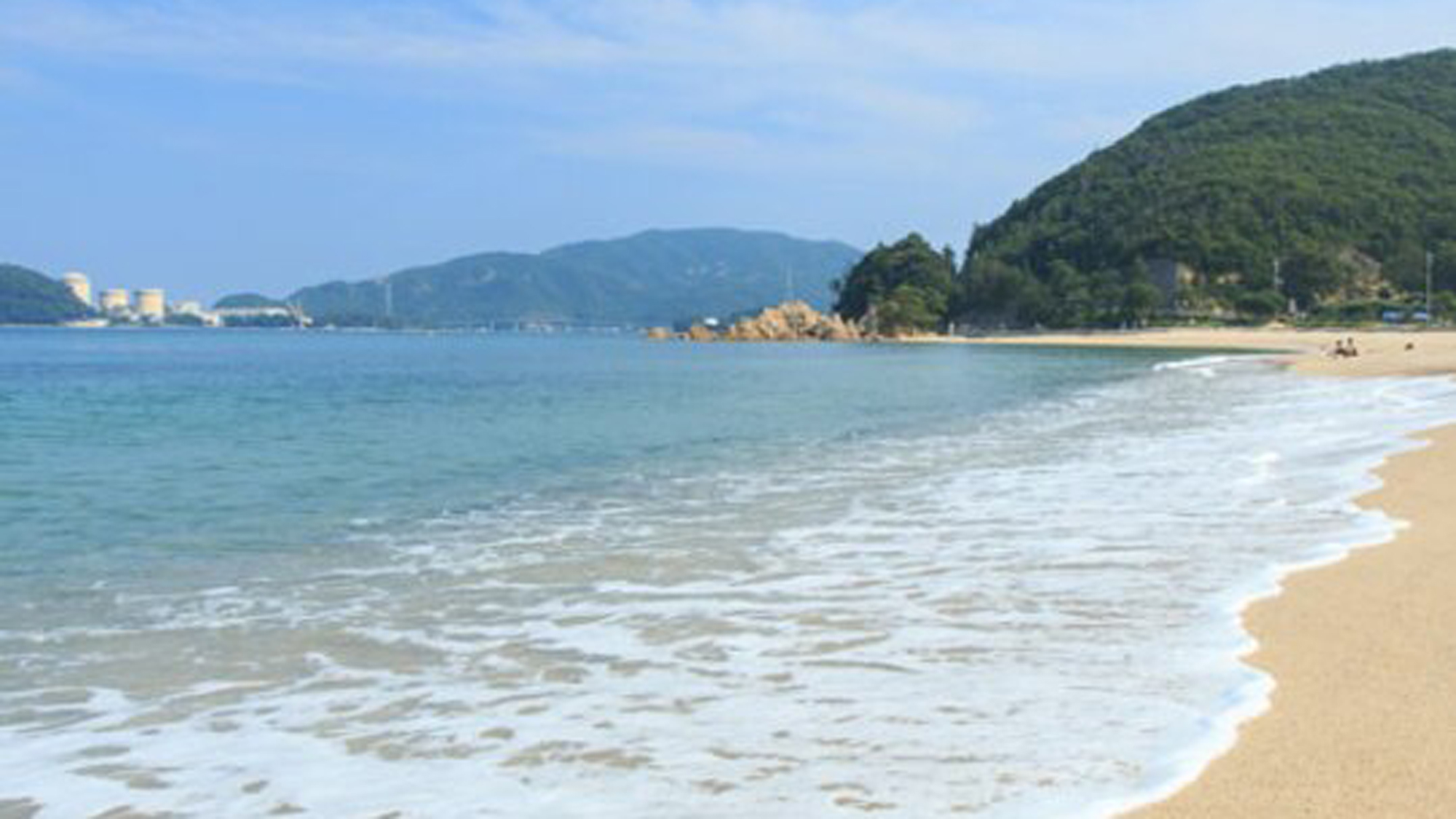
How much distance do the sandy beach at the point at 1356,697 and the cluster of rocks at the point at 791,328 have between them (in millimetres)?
137966

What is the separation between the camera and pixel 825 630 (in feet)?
24.4

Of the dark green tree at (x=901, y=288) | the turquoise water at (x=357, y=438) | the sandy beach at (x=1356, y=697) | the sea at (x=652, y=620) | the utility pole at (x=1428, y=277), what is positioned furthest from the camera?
the dark green tree at (x=901, y=288)

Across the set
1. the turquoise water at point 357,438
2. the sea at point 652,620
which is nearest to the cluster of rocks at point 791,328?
the turquoise water at point 357,438

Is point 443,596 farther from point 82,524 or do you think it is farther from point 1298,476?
point 1298,476

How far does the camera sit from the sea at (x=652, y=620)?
16.2 ft

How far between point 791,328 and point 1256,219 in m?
55.5

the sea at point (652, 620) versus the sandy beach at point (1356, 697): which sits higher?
the sandy beach at point (1356, 697)

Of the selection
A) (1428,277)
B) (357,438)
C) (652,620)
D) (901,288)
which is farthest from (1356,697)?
(901,288)

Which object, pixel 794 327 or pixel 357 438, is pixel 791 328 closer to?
pixel 794 327

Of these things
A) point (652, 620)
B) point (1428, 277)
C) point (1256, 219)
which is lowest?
point (652, 620)

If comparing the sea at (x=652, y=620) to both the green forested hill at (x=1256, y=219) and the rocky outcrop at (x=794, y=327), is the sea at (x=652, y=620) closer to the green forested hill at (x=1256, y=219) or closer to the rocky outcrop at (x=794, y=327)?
the green forested hill at (x=1256, y=219)

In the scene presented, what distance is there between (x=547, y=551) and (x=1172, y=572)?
16.6 ft

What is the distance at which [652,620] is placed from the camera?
7855 millimetres

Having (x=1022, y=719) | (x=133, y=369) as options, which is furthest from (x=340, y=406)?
(x=133, y=369)
